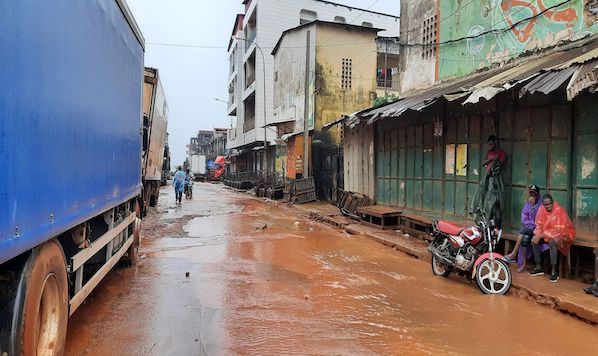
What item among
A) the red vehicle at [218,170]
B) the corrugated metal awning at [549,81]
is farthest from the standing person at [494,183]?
the red vehicle at [218,170]

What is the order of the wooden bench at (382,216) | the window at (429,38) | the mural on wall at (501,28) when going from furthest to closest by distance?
the wooden bench at (382,216) < the window at (429,38) < the mural on wall at (501,28)

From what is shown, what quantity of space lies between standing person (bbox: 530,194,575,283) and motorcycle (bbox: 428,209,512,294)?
0.62m

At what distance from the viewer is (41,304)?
11.0 feet

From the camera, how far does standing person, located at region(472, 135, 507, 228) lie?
346 inches

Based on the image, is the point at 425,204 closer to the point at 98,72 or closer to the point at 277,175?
the point at 98,72

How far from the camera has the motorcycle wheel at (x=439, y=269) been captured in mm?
7828

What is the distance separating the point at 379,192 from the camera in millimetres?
14797

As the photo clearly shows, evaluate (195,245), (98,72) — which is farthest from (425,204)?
(98,72)

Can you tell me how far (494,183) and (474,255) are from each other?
2285mm

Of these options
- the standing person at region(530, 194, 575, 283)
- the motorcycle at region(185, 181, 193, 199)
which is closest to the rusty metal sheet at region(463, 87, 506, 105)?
the standing person at region(530, 194, 575, 283)

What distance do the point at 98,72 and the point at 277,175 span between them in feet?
81.3

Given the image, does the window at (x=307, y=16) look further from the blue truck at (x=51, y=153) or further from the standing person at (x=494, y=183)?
the blue truck at (x=51, y=153)

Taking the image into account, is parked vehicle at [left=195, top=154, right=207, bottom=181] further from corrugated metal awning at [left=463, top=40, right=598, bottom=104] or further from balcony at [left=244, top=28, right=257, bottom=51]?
corrugated metal awning at [left=463, top=40, right=598, bottom=104]

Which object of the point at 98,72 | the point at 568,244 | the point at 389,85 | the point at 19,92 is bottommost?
the point at 568,244
